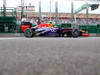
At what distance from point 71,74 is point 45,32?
722 inches

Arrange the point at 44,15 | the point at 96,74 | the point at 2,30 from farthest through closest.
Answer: the point at 44,15
the point at 2,30
the point at 96,74

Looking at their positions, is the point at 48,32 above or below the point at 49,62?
below

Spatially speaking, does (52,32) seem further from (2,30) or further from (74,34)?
(2,30)

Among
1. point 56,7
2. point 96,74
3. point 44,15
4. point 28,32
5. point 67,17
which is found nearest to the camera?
point 96,74

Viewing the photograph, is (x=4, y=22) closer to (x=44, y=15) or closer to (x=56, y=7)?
(x=56, y=7)

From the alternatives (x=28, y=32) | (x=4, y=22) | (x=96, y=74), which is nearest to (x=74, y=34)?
(x=28, y=32)

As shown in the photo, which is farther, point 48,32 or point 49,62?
point 48,32

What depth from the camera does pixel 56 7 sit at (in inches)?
1837

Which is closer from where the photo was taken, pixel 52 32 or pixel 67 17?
pixel 52 32

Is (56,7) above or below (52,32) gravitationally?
above

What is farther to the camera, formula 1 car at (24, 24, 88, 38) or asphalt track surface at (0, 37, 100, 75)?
formula 1 car at (24, 24, 88, 38)

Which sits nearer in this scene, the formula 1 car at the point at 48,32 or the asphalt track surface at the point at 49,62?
the asphalt track surface at the point at 49,62

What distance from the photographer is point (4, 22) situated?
30.9 meters

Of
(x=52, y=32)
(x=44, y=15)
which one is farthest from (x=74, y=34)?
(x=44, y=15)
